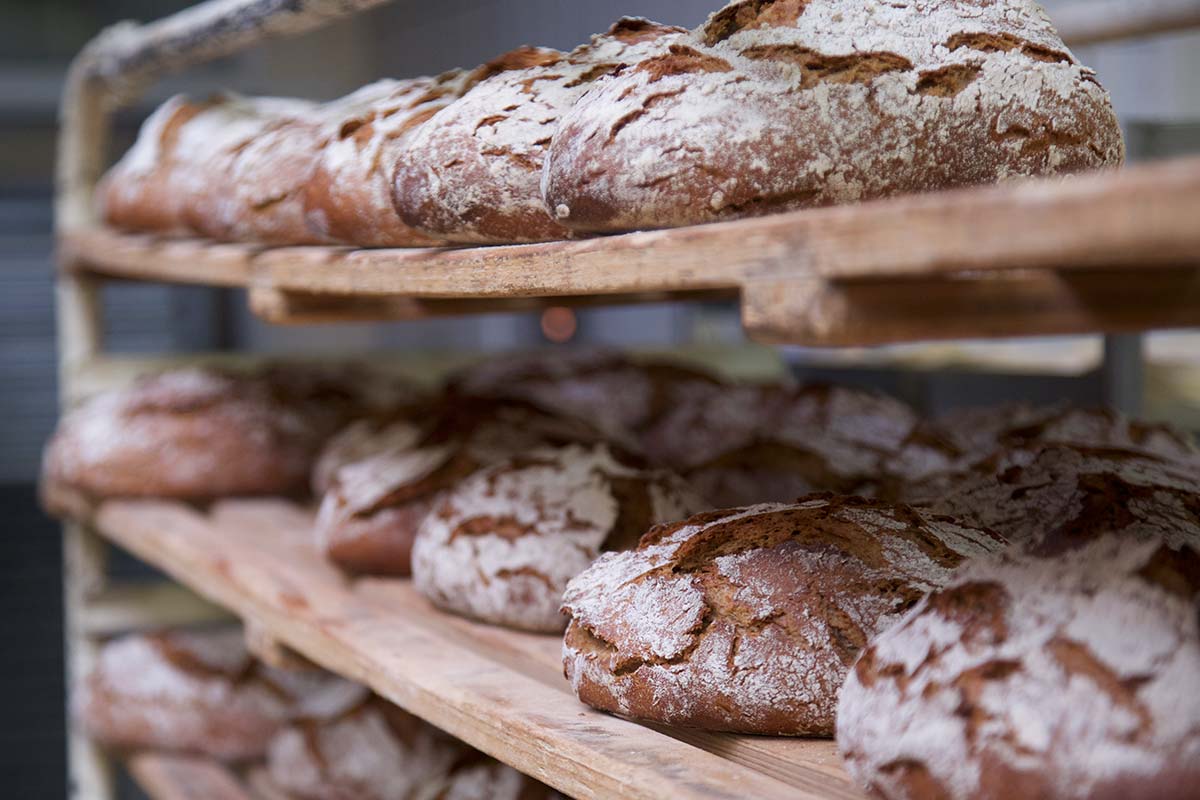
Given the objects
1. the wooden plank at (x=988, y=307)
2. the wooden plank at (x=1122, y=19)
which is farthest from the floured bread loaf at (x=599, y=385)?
the wooden plank at (x=988, y=307)

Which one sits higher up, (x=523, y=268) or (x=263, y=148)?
(x=263, y=148)

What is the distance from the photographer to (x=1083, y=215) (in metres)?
0.64

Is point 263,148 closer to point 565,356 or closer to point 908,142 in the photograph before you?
point 565,356

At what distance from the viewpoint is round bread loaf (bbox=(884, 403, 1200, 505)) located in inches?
59.2

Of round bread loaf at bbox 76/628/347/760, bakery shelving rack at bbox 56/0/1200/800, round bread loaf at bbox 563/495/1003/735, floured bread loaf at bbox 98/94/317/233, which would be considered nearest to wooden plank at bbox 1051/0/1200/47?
bakery shelving rack at bbox 56/0/1200/800

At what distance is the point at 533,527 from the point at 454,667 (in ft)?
0.69

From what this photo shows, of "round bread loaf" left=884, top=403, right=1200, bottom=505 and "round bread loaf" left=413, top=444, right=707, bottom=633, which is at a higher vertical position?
"round bread loaf" left=884, top=403, right=1200, bottom=505

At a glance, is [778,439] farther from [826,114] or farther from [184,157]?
[184,157]

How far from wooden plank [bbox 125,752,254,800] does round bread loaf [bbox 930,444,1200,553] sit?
1.59 meters

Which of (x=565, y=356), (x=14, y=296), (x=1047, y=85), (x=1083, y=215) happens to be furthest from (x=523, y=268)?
(x=14, y=296)

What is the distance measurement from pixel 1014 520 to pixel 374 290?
704mm

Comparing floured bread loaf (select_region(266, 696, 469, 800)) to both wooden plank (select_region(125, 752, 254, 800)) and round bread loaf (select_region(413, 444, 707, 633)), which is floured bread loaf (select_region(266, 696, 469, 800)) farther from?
round bread loaf (select_region(413, 444, 707, 633))

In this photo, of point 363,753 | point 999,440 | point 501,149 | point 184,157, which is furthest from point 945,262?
point 184,157

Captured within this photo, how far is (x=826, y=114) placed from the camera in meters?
0.97
